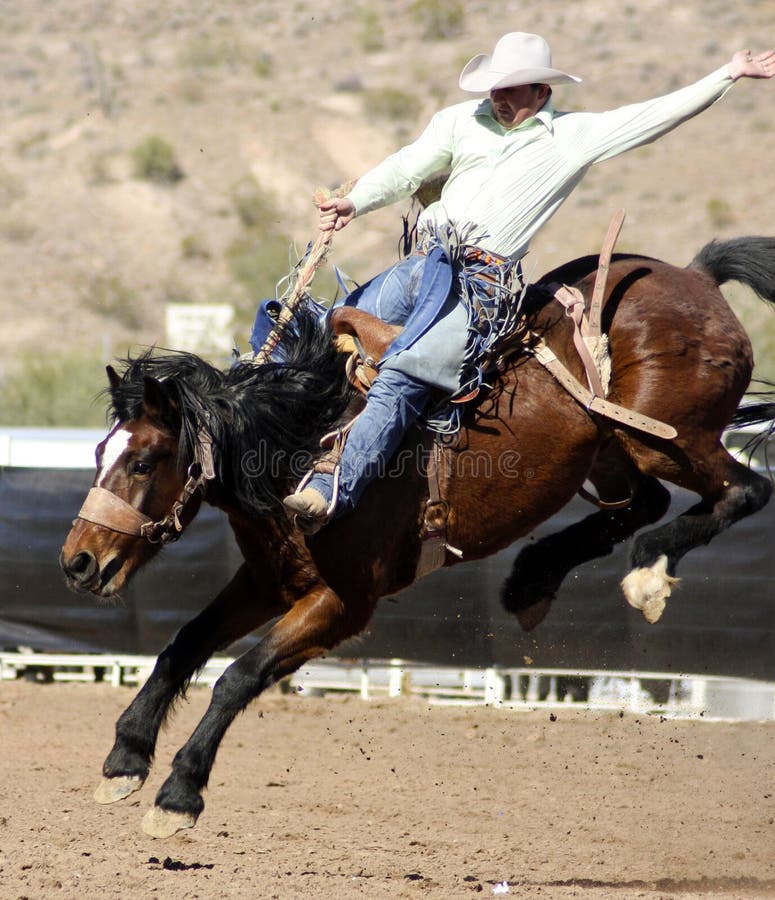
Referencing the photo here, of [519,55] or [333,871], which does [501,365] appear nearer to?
[519,55]

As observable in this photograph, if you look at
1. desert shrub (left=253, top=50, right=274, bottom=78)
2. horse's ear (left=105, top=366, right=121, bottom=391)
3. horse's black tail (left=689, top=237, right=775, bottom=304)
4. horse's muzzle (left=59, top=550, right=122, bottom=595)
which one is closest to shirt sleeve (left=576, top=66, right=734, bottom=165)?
horse's black tail (left=689, top=237, right=775, bottom=304)

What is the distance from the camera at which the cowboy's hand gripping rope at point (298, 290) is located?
4.77 m

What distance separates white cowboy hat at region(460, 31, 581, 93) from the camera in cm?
463

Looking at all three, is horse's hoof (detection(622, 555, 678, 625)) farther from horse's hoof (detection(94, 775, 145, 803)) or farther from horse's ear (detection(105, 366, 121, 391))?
horse's ear (detection(105, 366, 121, 391))

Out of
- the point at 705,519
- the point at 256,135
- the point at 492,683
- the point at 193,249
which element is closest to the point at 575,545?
the point at 705,519

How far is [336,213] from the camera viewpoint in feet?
15.5

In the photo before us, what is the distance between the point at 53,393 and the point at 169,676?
1723cm

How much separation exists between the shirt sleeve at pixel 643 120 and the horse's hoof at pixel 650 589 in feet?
5.47

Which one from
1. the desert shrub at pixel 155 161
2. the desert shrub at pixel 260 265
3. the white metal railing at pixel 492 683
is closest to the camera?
the white metal railing at pixel 492 683

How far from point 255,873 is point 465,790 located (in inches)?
84.3

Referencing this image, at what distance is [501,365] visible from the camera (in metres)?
4.75

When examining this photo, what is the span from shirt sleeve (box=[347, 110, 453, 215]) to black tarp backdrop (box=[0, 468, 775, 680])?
3.39m

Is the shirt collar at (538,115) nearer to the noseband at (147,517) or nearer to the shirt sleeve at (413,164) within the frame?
A: the shirt sleeve at (413,164)

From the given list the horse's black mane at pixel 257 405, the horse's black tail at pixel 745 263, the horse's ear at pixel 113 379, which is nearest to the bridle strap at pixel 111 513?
the horse's black mane at pixel 257 405
